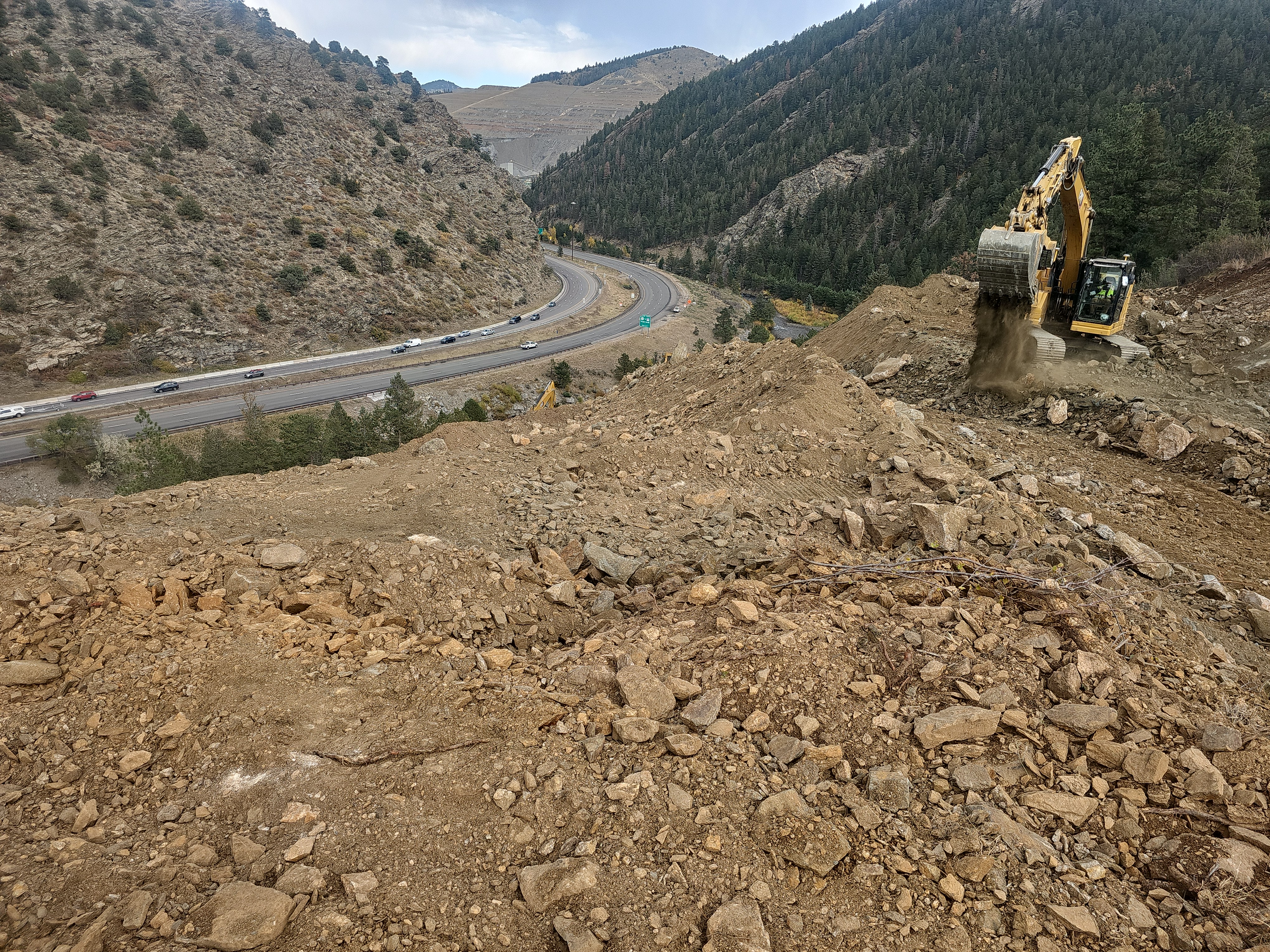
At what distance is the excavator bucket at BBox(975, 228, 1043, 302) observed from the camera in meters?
13.1

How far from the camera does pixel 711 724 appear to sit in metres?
4.89

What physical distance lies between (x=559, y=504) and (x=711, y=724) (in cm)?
493

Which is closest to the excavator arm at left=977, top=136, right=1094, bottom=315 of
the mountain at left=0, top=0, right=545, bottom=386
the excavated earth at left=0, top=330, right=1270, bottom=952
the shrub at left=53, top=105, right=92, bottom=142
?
the excavated earth at left=0, top=330, right=1270, bottom=952

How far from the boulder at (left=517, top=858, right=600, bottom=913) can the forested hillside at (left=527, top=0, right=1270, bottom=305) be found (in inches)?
1497

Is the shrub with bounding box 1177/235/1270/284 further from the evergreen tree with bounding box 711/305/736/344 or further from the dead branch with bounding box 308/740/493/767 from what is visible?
the evergreen tree with bounding box 711/305/736/344

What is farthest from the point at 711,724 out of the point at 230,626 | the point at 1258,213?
the point at 1258,213

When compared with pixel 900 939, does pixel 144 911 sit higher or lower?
higher

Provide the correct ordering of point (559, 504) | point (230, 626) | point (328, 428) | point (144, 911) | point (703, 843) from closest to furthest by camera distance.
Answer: point (144, 911) → point (703, 843) → point (230, 626) → point (559, 504) → point (328, 428)

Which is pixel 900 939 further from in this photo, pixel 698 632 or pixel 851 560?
pixel 851 560

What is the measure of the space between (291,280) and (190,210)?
28.2ft

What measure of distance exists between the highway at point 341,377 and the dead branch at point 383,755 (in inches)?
1472

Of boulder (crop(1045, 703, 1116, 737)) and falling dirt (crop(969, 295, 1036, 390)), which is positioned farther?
falling dirt (crop(969, 295, 1036, 390))

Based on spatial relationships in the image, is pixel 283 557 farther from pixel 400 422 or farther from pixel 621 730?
pixel 400 422

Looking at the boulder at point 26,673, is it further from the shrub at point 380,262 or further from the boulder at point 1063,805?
the shrub at point 380,262
